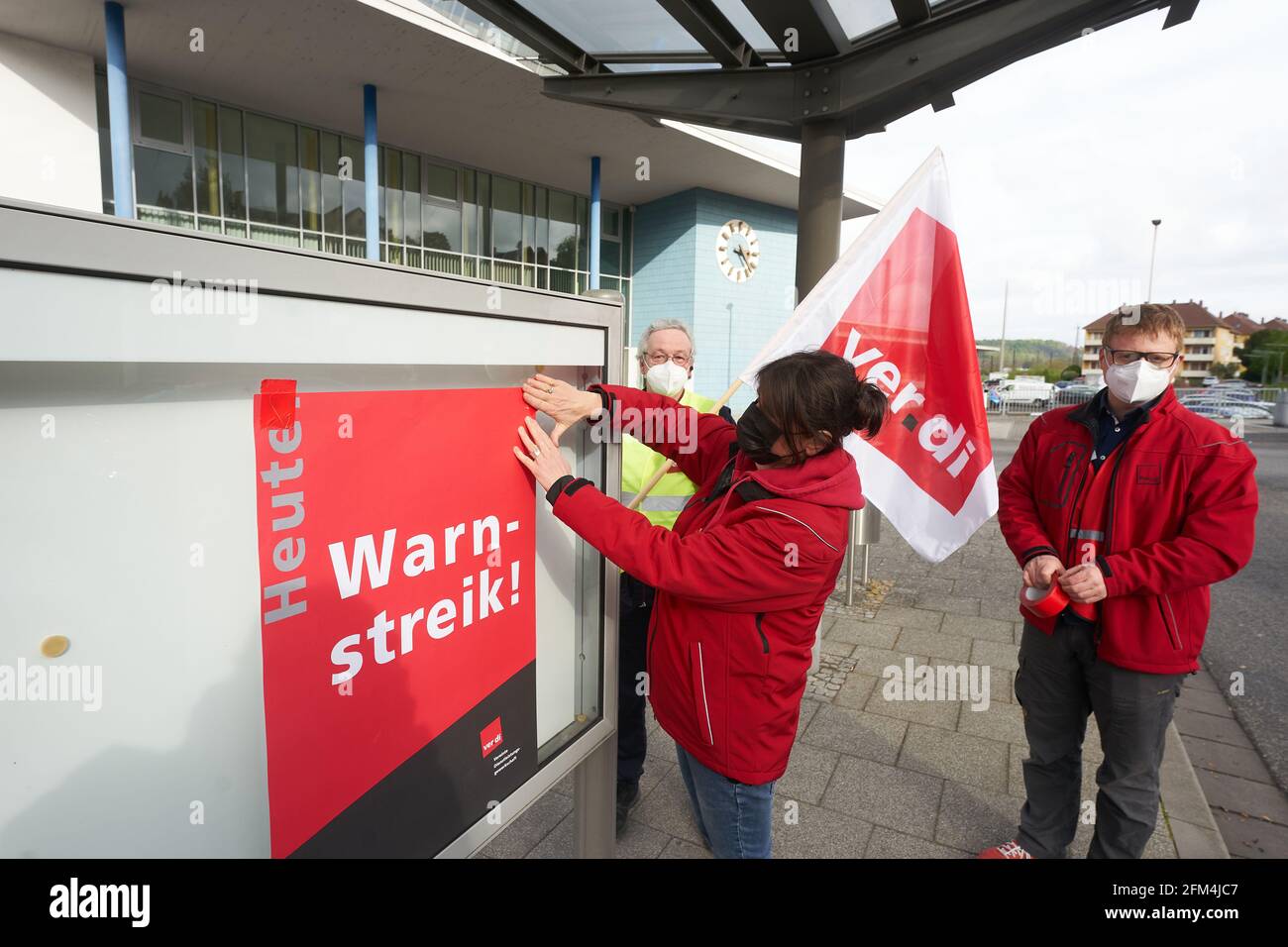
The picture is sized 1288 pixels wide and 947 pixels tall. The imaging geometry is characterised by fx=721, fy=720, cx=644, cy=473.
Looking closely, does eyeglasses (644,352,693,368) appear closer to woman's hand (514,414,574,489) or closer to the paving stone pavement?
woman's hand (514,414,574,489)

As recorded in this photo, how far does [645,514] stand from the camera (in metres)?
2.94

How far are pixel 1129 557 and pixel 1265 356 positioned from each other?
250 ft

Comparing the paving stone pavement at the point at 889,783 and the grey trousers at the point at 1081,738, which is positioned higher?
the grey trousers at the point at 1081,738

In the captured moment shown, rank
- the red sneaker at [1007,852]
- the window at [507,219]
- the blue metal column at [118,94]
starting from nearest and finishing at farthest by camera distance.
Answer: the red sneaker at [1007,852] → the blue metal column at [118,94] → the window at [507,219]

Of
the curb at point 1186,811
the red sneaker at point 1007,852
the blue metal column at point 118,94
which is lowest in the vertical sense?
the curb at point 1186,811

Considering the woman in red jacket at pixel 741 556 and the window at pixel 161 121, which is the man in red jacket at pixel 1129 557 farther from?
the window at pixel 161 121

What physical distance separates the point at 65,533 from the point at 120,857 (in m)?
0.49

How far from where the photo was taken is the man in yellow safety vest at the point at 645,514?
2.88 metres

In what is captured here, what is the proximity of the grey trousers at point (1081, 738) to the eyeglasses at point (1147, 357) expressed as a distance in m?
0.91

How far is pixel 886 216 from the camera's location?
322 centimetres

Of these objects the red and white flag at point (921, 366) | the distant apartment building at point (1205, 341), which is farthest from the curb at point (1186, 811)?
the distant apartment building at point (1205, 341)

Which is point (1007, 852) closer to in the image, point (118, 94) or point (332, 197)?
point (118, 94)

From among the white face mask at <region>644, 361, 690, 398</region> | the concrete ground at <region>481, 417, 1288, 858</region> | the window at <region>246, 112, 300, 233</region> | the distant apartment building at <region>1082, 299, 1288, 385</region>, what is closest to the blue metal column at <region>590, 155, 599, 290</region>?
the window at <region>246, 112, 300, 233</region>

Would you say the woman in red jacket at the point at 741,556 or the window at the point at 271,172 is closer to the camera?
the woman in red jacket at the point at 741,556
